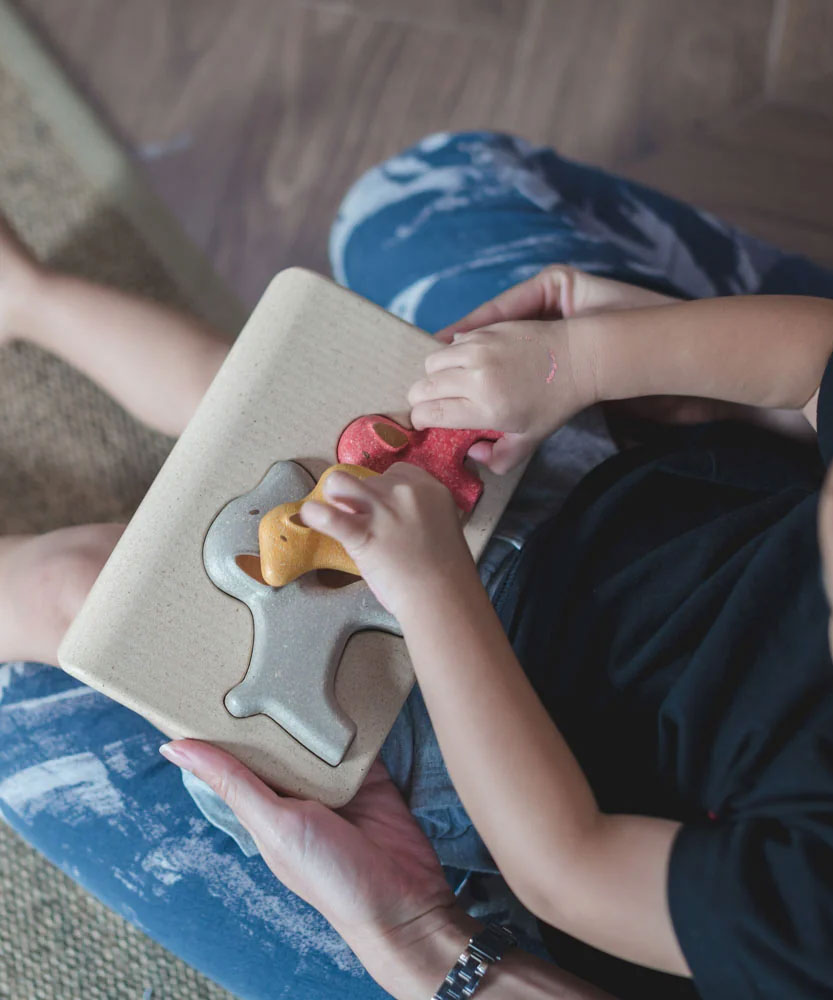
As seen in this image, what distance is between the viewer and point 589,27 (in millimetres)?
1058

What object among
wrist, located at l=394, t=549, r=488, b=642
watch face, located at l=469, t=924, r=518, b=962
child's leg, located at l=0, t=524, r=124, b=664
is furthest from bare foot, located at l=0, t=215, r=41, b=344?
watch face, located at l=469, t=924, r=518, b=962

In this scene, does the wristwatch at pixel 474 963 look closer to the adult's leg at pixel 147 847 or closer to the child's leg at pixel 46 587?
the adult's leg at pixel 147 847

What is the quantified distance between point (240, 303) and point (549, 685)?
56 cm

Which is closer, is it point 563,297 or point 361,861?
point 361,861

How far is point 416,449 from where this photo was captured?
52 cm

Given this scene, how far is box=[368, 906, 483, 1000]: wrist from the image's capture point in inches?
19.3

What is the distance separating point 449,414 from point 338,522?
0.36 feet

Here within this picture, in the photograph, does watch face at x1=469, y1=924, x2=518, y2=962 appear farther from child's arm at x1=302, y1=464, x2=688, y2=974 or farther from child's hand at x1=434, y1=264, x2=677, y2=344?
child's hand at x1=434, y1=264, x2=677, y2=344

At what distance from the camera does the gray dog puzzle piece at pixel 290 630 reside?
476 mm

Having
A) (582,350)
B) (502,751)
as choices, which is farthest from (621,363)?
(502,751)

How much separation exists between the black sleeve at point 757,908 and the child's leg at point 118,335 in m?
0.43

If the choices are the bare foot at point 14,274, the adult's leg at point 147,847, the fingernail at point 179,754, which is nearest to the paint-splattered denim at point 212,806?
the adult's leg at point 147,847

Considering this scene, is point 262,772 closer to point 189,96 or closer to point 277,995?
point 277,995

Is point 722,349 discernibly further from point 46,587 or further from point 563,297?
point 46,587
